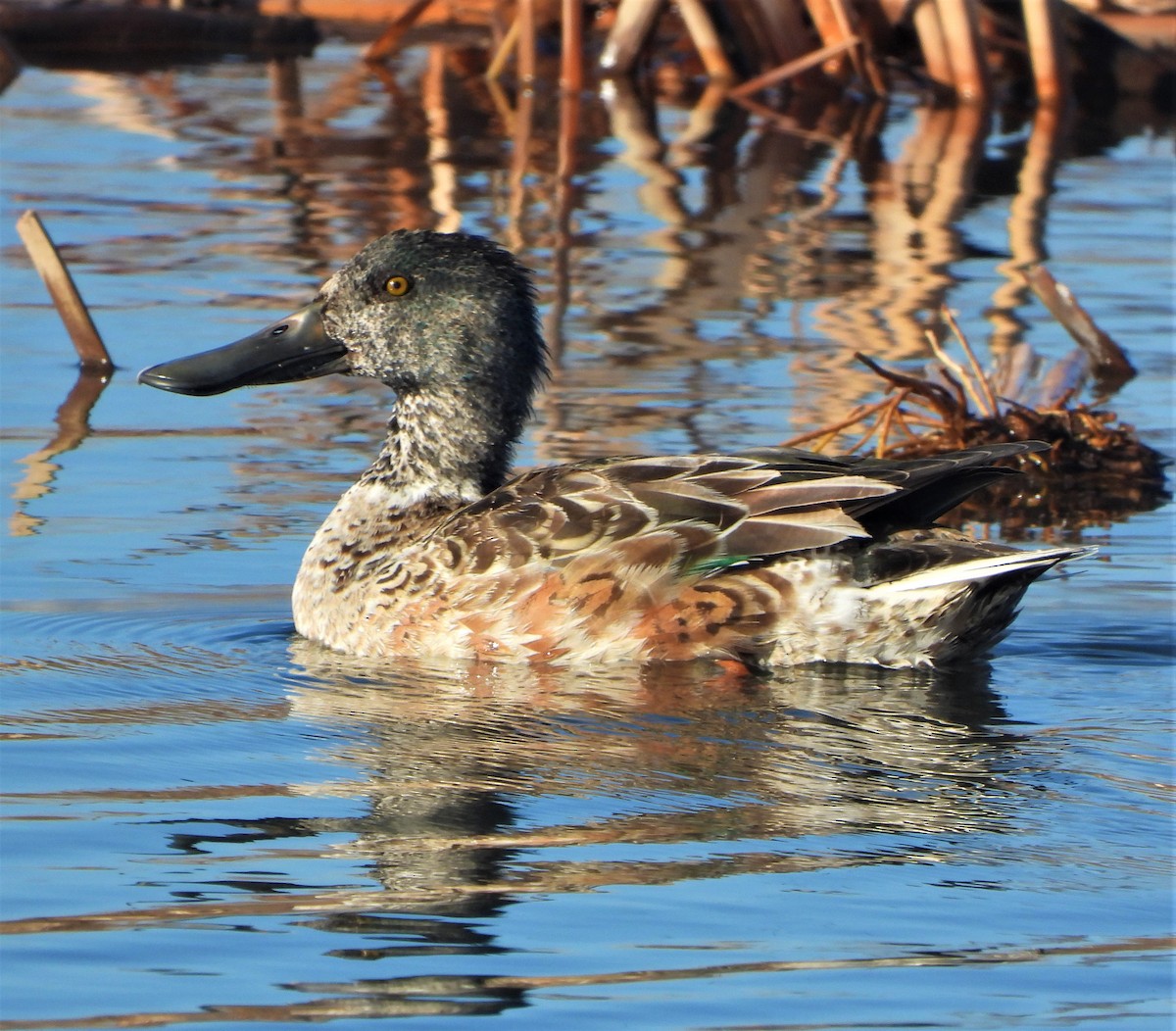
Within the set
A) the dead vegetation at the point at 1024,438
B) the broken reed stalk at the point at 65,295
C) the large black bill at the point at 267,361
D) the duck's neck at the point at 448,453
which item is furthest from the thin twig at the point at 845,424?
the broken reed stalk at the point at 65,295

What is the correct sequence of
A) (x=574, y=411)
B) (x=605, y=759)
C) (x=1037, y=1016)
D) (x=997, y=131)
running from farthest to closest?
(x=997, y=131) → (x=574, y=411) → (x=605, y=759) → (x=1037, y=1016)

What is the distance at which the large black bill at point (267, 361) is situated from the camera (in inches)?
269

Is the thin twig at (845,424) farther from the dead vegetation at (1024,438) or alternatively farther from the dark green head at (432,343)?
the dark green head at (432,343)

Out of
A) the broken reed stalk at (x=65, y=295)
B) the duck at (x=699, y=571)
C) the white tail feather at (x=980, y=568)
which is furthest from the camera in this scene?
the broken reed stalk at (x=65, y=295)

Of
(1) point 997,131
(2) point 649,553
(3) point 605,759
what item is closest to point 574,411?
(2) point 649,553

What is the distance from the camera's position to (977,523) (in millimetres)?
7531

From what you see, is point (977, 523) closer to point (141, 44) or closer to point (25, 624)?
point (25, 624)

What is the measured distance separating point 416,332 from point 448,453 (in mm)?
374

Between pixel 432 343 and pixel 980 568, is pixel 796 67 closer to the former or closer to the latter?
pixel 432 343

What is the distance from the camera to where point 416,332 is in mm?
6754

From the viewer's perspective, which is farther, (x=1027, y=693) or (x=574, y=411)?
(x=574, y=411)

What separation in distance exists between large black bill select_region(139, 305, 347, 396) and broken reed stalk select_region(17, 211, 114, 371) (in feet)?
6.74

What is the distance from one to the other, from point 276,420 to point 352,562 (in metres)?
2.28

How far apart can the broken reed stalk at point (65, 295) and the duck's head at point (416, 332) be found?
6.92 feet
